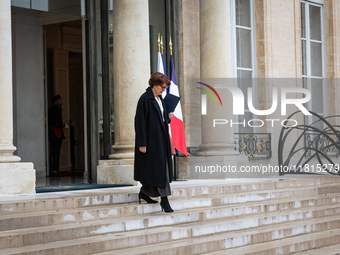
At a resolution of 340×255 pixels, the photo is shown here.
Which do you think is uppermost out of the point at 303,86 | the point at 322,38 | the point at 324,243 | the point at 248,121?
the point at 322,38

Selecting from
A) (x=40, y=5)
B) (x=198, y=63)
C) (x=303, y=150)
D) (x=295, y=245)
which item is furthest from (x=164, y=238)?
(x=303, y=150)

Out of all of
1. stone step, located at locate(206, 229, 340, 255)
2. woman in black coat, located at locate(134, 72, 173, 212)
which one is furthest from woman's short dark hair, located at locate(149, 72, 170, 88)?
stone step, located at locate(206, 229, 340, 255)

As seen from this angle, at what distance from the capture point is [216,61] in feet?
33.3

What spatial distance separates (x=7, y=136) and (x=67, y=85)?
677 cm

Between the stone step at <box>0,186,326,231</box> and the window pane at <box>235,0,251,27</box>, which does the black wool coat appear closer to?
the stone step at <box>0,186,326,231</box>

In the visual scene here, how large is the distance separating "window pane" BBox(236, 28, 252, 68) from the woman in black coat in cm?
614

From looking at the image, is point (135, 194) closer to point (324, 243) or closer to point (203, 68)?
point (324, 243)

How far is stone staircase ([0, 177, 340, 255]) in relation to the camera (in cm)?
473

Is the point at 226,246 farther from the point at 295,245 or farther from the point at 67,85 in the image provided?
the point at 67,85

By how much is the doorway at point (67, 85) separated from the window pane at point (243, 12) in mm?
4473

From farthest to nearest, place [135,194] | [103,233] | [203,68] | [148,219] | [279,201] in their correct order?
[203,68], [279,201], [135,194], [148,219], [103,233]

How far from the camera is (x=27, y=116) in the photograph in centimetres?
1077

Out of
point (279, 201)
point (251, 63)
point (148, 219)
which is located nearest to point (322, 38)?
point (251, 63)

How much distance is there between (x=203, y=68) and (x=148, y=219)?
5384 millimetres
